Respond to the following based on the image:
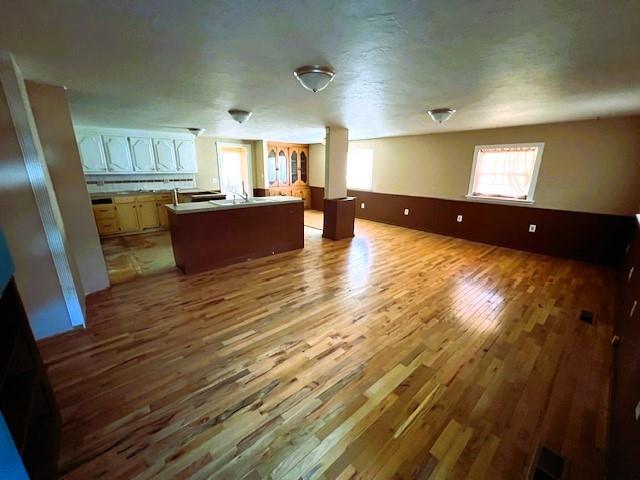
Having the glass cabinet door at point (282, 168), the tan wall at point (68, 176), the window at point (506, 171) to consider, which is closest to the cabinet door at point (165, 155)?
the glass cabinet door at point (282, 168)

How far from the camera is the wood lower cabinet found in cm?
530

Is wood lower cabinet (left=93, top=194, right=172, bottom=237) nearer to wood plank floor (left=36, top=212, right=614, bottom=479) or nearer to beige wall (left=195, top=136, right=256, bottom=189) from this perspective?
beige wall (left=195, top=136, right=256, bottom=189)

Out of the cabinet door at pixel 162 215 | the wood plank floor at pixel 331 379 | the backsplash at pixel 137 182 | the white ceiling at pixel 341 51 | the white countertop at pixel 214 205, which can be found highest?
the white ceiling at pixel 341 51

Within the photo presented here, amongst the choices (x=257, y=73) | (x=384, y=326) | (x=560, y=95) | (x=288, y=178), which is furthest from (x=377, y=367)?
(x=288, y=178)

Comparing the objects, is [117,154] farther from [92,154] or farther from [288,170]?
[288,170]

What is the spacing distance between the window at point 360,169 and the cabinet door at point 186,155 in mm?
3929

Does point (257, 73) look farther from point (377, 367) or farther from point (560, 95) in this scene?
point (560, 95)

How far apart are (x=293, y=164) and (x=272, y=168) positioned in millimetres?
798

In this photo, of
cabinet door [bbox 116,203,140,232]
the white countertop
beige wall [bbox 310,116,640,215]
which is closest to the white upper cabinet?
cabinet door [bbox 116,203,140,232]

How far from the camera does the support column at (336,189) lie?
5086mm

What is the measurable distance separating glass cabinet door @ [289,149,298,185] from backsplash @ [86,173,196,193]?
2839 millimetres

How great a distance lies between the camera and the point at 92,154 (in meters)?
5.25

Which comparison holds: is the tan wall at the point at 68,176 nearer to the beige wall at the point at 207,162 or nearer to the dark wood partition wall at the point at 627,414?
the beige wall at the point at 207,162

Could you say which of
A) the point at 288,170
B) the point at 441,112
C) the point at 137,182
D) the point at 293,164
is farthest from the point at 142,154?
the point at 441,112
